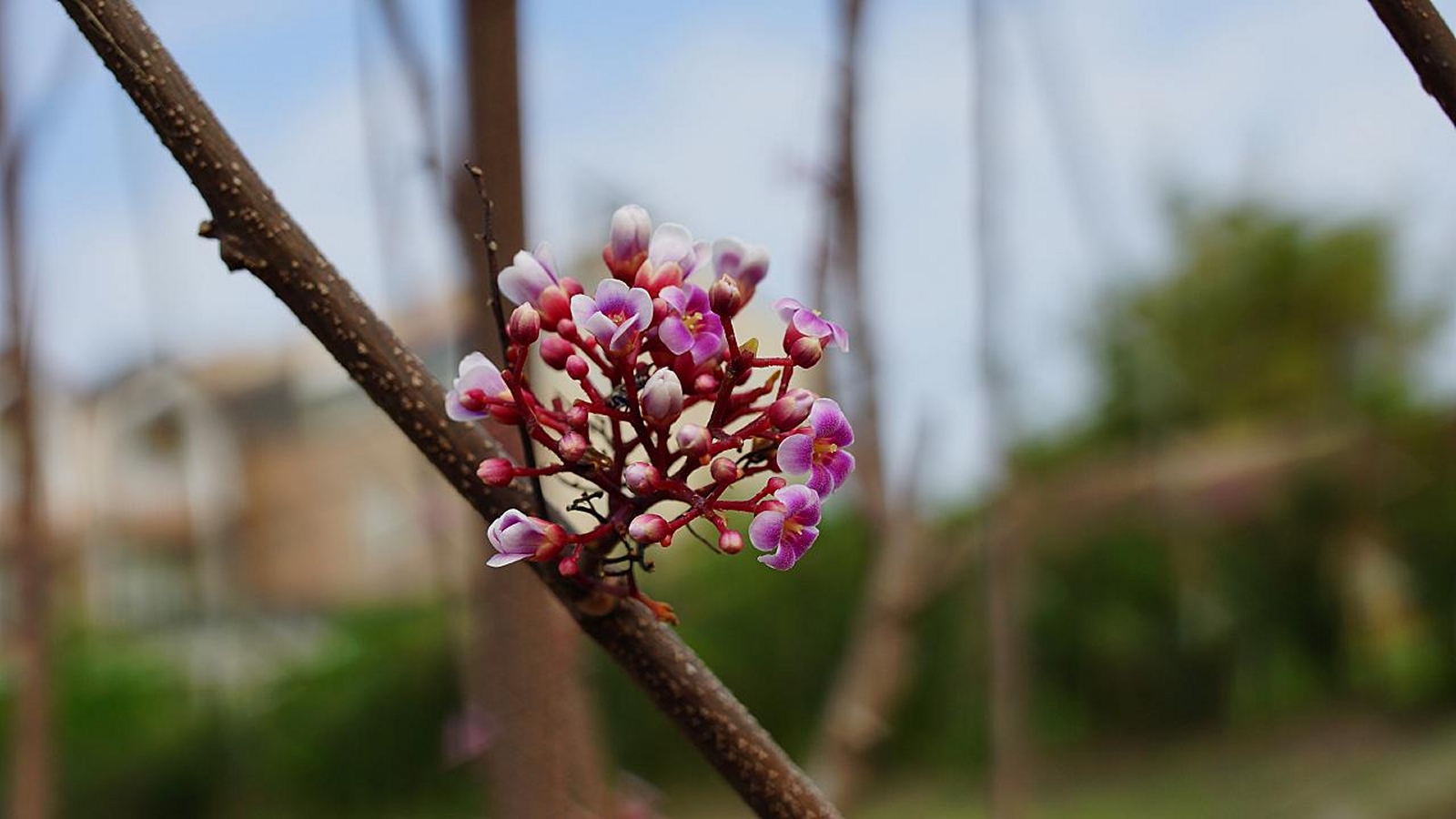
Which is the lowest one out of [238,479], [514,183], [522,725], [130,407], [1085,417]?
[238,479]

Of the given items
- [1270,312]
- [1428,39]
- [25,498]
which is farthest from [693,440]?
[1270,312]

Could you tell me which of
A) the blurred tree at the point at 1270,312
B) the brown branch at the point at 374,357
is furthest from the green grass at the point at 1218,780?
the brown branch at the point at 374,357

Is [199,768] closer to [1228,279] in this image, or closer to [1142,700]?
[1142,700]

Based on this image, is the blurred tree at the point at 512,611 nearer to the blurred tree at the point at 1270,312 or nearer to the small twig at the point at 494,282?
the small twig at the point at 494,282

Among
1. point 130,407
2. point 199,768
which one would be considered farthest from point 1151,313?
point 130,407

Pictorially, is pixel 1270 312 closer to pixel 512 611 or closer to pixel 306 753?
pixel 306 753

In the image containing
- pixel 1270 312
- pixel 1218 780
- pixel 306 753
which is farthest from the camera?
pixel 1270 312
